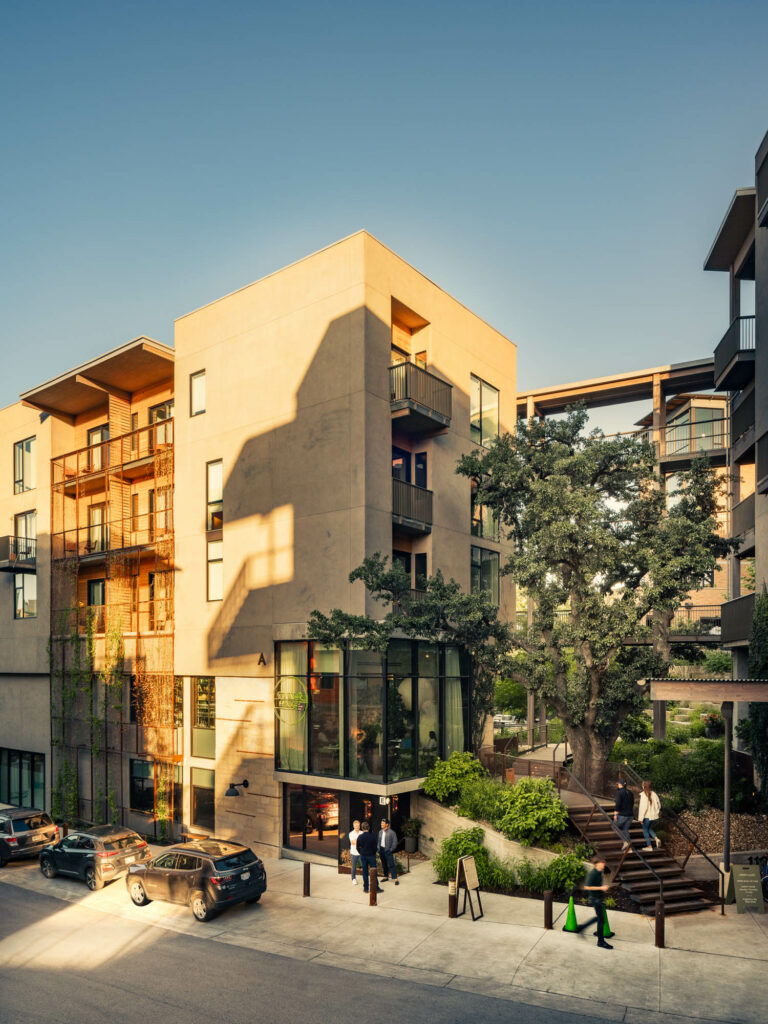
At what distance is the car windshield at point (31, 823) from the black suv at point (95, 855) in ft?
7.27

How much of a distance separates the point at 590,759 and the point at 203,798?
43.3ft

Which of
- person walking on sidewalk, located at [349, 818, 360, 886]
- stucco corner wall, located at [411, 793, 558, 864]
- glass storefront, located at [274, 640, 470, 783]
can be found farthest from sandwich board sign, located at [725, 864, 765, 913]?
glass storefront, located at [274, 640, 470, 783]

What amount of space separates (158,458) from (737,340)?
68.9 feet

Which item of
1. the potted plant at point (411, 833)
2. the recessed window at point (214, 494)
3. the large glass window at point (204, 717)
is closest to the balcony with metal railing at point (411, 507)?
the recessed window at point (214, 494)

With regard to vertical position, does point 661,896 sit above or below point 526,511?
below

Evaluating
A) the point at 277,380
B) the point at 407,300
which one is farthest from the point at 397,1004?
the point at 407,300

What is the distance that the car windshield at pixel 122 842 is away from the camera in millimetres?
22703

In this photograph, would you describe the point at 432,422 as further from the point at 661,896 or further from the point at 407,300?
the point at 661,896

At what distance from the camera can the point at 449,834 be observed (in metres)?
22.3

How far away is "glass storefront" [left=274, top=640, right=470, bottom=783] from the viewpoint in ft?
75.3

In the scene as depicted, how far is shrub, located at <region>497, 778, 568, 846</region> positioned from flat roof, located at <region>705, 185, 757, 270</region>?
1991 centimetres

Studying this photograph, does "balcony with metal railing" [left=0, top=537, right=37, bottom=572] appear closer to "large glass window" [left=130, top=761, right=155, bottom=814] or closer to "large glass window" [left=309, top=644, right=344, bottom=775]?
"large glass window" [left=130, top=761, right=155, bottom=814]

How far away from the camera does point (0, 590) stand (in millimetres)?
38000

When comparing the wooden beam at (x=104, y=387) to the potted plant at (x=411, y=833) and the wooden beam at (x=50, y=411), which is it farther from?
the potted plant at (x=411, y=833)
